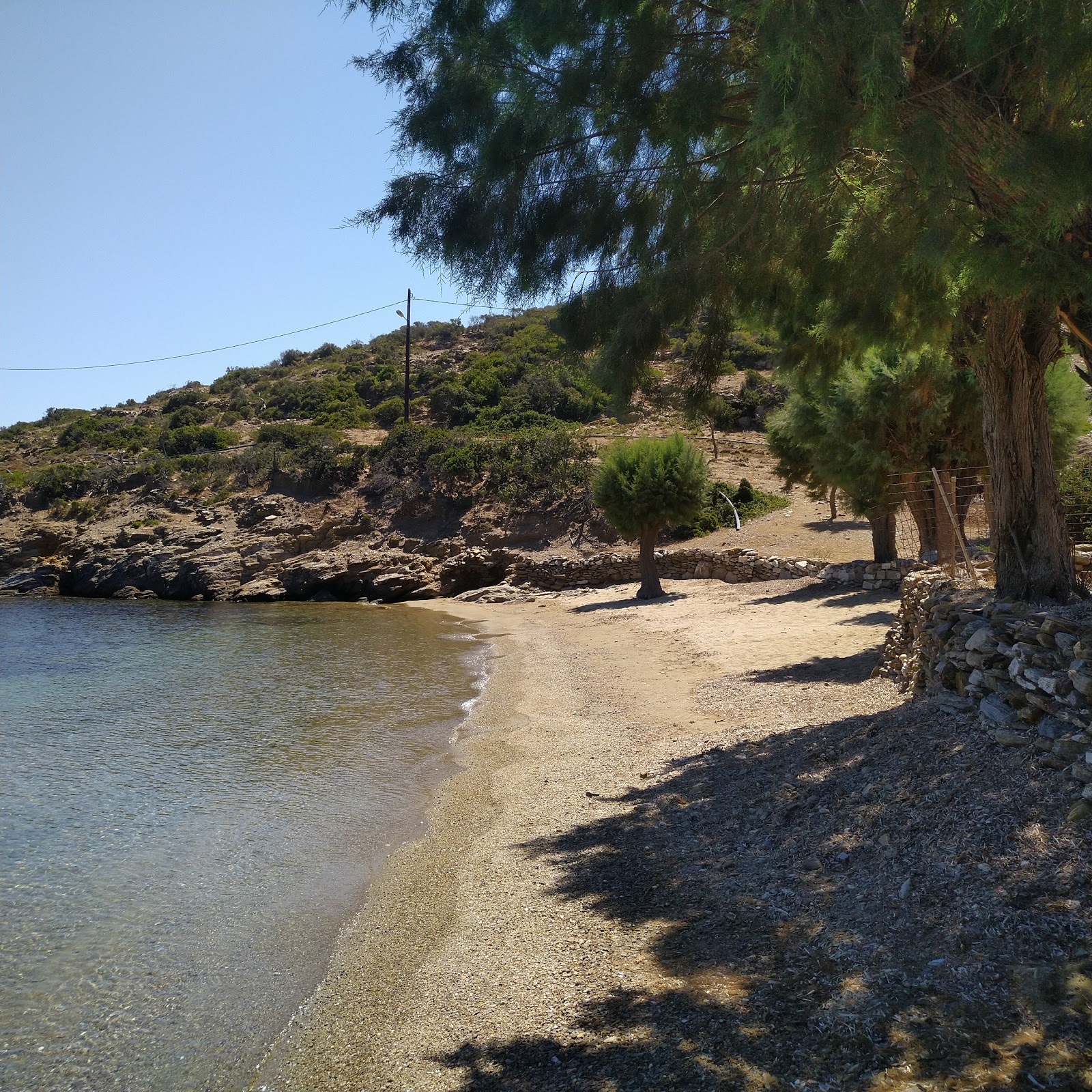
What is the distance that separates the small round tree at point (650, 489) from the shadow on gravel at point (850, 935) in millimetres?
18784

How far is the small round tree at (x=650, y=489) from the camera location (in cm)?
2545

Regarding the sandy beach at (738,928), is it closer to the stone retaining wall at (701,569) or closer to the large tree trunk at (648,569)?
the stone retaining wall at (701,569)

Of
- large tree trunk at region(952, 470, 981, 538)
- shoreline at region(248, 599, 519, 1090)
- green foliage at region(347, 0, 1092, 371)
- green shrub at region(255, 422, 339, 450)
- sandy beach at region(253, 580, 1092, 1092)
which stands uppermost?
green shrub at region(255, 422, 339, 450)

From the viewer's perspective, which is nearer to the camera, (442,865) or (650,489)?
(442,865)

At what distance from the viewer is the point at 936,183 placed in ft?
18.0

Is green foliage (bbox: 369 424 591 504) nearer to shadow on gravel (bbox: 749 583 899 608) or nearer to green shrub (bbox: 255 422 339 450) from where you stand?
green shrub (bbox: 255 422 339 450)

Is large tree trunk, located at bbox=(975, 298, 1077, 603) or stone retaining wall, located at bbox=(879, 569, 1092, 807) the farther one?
large tree trunk, located at bbox=(975, 298, 1077, 603)

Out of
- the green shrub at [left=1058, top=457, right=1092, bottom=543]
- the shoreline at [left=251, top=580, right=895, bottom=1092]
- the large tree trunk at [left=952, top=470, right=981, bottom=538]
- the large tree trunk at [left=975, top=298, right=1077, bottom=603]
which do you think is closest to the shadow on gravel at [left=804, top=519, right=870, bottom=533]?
the large tree trunk at [left=952, top=470, right=981, bottom=538]

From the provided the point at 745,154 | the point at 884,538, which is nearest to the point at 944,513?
the point at 745,154

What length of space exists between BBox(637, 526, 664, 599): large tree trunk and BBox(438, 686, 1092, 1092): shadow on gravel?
18511 mm

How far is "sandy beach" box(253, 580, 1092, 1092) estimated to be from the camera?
3666mm

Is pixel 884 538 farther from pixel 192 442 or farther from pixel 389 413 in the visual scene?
pixel 192 442

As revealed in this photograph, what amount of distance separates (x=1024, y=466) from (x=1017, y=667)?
8.88 feet

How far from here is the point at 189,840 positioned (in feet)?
25.3
